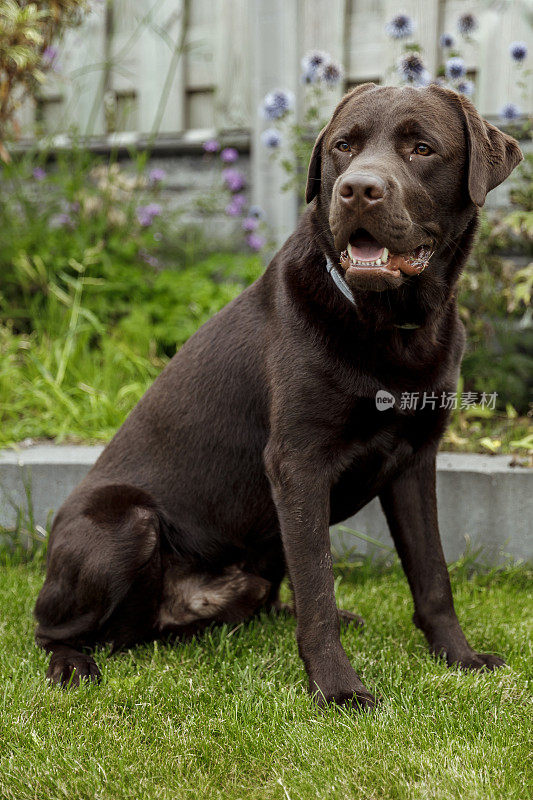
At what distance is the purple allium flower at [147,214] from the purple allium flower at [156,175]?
0.16 meters

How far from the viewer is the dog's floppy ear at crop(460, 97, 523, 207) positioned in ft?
6.92

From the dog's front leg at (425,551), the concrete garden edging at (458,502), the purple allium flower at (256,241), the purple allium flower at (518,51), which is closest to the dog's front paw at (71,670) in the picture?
the dog's front leg at (425,551)

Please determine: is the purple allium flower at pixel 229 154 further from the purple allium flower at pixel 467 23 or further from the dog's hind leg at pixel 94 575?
the dog's hind leg at pixel 94 575

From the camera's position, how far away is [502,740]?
1.92 meters

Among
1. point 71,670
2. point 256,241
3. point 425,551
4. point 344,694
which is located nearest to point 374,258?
point 425,551

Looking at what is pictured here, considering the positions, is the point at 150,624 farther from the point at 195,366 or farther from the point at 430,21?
the point at 430,21

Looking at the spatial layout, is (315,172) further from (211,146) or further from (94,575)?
(211,146)

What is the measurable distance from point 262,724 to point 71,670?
630 millimetres

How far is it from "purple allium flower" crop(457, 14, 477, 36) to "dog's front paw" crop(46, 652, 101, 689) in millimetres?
3323

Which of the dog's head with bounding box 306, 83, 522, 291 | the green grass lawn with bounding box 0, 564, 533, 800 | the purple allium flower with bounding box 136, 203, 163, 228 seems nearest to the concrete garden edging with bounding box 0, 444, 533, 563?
the green grass lawn with bounding box 0, 564, 533, 800

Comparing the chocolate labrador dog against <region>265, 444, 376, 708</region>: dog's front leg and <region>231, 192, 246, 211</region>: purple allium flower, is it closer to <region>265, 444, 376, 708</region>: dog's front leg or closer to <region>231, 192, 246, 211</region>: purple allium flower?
<region>265, 444, 376, 708</region>: dog's front leg

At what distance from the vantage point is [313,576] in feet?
7.19

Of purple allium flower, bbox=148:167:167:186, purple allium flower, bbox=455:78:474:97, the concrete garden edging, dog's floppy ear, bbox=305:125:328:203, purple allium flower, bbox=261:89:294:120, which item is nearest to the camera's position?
dog's floppy ear, bbox=305:125:328:203

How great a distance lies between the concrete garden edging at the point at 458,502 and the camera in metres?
3.28
